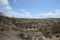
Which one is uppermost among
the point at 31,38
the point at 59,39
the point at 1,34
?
the point at 1,34

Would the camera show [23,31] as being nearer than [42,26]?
Yes

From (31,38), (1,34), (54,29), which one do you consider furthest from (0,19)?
(54,29)

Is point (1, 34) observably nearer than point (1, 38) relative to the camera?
No

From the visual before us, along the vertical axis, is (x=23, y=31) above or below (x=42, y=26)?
above

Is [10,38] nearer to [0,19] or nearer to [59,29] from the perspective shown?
[0,19]

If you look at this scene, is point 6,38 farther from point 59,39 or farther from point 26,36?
point 59,39

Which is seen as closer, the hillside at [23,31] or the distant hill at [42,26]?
the hillside at [23,31]

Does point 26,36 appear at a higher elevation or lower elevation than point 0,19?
lower

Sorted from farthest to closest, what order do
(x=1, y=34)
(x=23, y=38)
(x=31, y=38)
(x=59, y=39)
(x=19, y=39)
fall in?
(x=59, y=39)
(x=31, y=38)
(x=23, y=38)
(x=19, y=39)
(x=1, y=34)

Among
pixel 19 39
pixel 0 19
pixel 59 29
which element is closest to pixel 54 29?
pixel 59 29

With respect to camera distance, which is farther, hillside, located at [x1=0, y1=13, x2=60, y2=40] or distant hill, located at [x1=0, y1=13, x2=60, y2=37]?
distant hill, located at [x1=0, y1=13, x2=60, y2=37]

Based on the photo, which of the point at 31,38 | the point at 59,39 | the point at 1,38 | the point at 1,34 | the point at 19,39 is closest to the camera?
the point at 1,38
